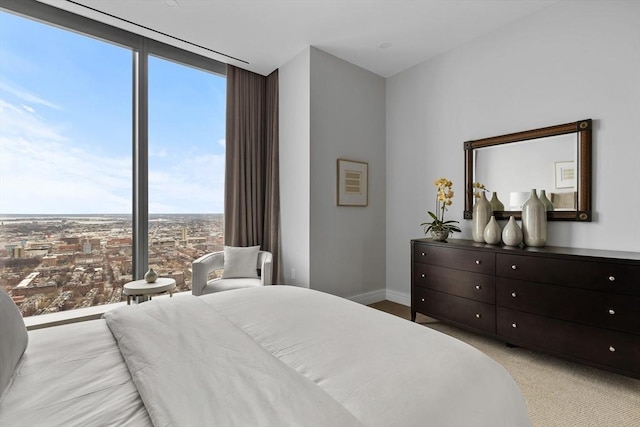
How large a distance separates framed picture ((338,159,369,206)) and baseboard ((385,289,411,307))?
1.20 meters

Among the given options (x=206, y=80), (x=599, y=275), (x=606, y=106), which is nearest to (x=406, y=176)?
(x=606, y=106)

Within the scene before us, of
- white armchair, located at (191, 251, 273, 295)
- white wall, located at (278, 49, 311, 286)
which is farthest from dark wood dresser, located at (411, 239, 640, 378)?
white armchair, located at (191, 251, 273, 295)

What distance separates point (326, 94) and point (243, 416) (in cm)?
Answer: 329

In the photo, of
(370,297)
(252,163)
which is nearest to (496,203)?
(370,297)

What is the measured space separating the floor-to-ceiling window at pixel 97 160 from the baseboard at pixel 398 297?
7.39 feet

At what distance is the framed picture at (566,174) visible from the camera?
2.50 m

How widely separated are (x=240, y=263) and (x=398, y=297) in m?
2.00

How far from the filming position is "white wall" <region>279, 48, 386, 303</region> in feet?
11.0

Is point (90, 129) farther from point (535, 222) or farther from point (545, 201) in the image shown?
point (545, 201)

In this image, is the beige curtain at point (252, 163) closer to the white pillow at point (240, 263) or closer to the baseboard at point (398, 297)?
the white pillow at point (240, 263)

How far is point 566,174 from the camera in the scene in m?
2.54

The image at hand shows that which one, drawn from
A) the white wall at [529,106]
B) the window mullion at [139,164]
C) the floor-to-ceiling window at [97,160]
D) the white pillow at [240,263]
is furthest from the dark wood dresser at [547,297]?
the window mullion at [139,164]

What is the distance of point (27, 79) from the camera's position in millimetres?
2756

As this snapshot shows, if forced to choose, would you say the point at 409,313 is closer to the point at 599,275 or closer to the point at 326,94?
the point at 599,275
